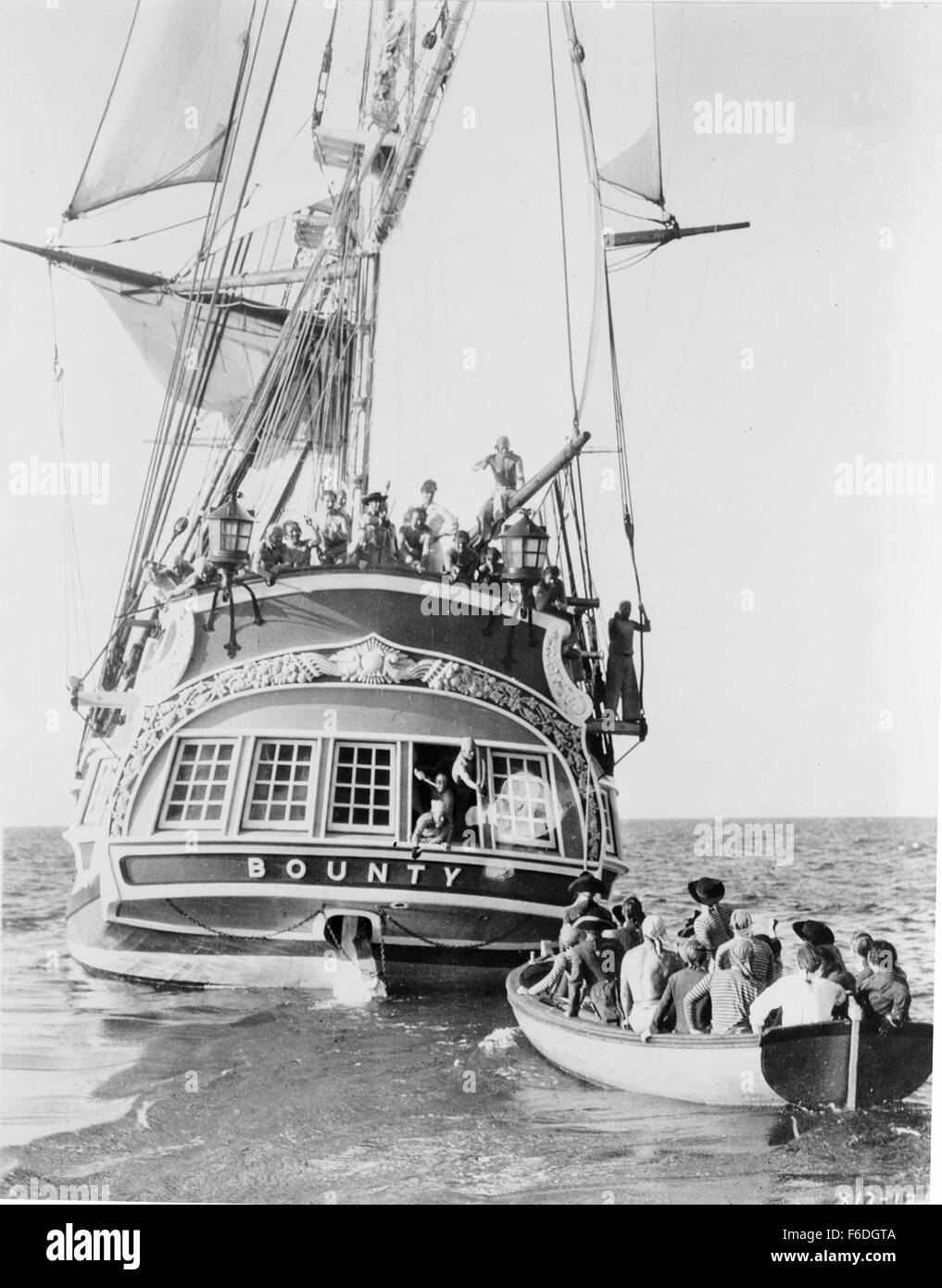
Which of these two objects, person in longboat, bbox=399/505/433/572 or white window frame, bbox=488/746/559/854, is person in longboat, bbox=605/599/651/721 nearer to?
white window frame, bbox=488/746/559/854

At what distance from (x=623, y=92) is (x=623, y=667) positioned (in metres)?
3.21

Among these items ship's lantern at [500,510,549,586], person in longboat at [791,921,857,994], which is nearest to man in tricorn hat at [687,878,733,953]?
person in longboat at [791,921,857,994]

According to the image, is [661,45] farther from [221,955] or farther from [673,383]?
[221,955]

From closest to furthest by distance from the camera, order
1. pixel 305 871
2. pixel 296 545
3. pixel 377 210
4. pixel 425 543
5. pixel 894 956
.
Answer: pixel 894 956 → pixel 305 871 → pixel 425 543 → pixel 296 545 → pixel 377 210

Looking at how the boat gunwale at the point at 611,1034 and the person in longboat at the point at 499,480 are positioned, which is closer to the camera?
the boat gunwale at the point at 611,1034

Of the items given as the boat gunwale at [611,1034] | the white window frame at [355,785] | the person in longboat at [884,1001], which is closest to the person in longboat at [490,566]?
the white window frame at [355,785]

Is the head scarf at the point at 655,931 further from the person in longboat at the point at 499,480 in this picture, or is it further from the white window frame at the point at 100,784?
the white window frame at the point at 100,784

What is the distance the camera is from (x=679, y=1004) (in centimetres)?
714

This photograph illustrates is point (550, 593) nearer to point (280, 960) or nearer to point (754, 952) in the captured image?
point (754, 952)

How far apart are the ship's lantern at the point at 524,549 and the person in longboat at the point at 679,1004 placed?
2.16 meters

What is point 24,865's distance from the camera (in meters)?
7.63

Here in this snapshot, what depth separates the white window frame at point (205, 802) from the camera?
7.71 m

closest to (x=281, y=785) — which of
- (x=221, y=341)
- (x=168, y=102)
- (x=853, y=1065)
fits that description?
(x=221, y=341)
